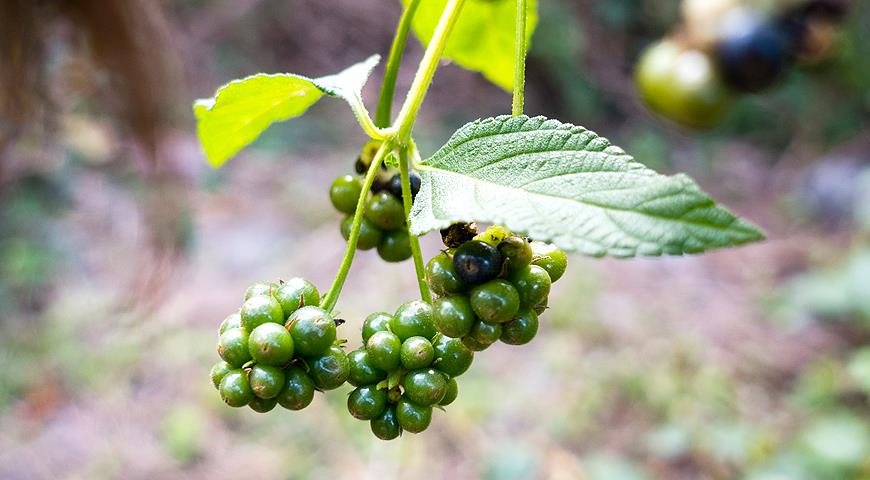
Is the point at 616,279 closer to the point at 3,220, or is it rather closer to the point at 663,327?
the point at 663,327

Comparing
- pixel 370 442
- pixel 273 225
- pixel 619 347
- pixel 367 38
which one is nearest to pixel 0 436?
pixel 370 442

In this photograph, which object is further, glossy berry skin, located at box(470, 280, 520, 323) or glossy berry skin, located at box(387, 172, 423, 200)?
glossy berry skin, located at box(387, 172, 423, 200)

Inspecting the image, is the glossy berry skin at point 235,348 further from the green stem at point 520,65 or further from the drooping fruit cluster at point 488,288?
the green stem at point 520,65

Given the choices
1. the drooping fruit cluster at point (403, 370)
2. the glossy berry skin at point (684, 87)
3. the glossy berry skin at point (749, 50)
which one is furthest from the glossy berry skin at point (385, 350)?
the glossy berry skin at point (749, 50)

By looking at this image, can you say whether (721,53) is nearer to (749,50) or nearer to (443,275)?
(749,50)

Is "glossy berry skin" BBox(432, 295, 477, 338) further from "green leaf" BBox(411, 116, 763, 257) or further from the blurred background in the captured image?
the blurred background

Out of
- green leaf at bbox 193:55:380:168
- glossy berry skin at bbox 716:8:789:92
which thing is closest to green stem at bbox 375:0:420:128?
green leaf at bbox 193:55:380:168

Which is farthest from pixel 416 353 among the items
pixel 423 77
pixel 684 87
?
pixel 684 87
